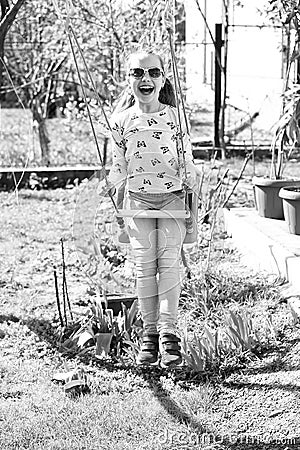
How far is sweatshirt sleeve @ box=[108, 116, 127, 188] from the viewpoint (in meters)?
3.69

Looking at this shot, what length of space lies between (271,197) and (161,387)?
2.71 metres

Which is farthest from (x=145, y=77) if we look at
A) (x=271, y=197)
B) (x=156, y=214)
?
(x=271, y=197)

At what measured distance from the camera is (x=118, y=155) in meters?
3.70

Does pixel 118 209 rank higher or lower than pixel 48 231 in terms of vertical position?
higher

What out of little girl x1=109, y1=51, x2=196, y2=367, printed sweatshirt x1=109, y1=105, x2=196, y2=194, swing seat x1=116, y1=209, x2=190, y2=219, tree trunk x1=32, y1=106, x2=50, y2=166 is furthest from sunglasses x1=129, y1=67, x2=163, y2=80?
tree trunk x1=32, y1=106, x2=50, y2=166

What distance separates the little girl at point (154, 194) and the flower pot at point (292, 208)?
1.74 metres

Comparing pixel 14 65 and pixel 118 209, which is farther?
pixel 14 65

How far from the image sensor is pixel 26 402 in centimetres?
340

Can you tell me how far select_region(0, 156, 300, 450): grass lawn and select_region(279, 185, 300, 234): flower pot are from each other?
18.1 inches

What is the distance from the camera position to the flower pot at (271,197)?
5938 millimetres

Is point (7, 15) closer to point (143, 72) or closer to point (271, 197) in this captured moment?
point (143, 72)

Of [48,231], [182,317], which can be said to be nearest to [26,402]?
[182,317]

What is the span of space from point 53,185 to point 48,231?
7.36 feet

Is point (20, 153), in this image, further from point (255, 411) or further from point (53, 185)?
point (255, 411)
